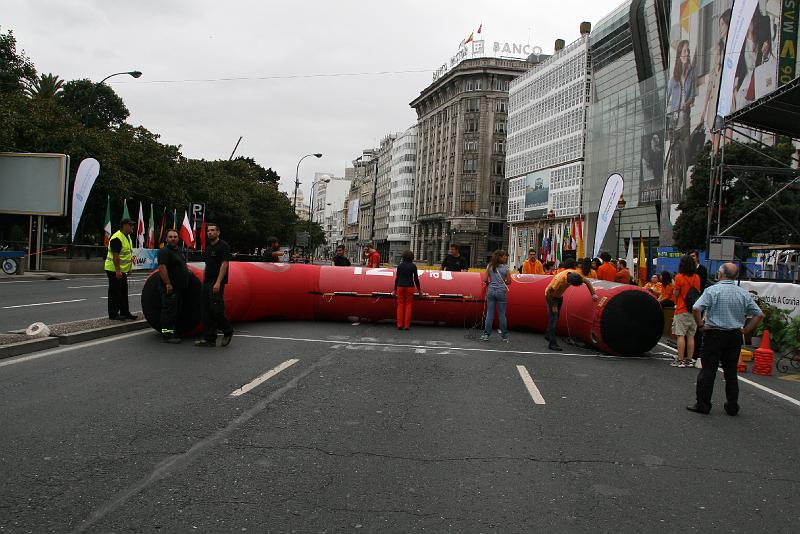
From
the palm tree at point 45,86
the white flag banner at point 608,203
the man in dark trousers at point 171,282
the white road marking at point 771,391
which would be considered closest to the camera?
the white road marking at point 771,391

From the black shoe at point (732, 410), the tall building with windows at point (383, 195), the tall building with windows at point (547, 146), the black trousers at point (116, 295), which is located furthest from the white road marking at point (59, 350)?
the tall building with windows at point (383, 195)

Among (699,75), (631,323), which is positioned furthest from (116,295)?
(699,75)

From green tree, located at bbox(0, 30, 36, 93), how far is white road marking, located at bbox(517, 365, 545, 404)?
4010 centimetres

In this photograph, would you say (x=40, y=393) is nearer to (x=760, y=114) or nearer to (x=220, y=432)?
(x=220, y=432)

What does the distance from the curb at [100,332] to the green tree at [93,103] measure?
4744cm

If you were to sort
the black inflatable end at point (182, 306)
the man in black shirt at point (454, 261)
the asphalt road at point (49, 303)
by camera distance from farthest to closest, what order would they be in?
the man in black shirt at point (454, 261) < the asphalt road at point (49, 303) < the black inflatable end at point (182, 306)

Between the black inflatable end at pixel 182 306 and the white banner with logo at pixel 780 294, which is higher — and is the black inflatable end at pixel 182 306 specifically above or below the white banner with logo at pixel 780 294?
below

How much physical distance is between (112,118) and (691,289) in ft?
192

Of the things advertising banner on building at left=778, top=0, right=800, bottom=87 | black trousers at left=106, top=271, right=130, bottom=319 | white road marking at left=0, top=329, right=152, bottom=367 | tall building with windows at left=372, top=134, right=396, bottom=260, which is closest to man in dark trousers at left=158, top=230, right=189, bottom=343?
white road marking at left=0, top=329, right=152, bottom=367

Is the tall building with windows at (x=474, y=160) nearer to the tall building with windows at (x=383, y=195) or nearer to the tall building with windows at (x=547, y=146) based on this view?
the tall building with windows at (x=547, y=146)

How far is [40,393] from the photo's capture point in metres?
6.45

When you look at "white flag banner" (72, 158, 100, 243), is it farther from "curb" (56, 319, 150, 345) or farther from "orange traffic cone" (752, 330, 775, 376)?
"orange traffic cone" (752, 330, 775, 376)

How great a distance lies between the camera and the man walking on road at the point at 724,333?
7105 mm

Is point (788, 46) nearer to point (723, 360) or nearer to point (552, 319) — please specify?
point (552, 319)
